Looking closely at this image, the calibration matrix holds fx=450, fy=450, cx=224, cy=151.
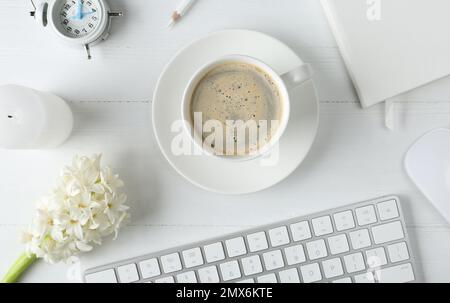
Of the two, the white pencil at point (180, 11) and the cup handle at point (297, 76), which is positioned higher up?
the white pencil at point (180, 11)

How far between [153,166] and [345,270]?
1.12 feet

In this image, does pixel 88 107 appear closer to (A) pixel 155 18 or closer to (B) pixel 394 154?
(A) pixel 155 18

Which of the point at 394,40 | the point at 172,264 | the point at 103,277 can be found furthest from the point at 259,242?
the point at 394,40

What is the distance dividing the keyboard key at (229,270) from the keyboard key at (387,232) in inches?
8.6

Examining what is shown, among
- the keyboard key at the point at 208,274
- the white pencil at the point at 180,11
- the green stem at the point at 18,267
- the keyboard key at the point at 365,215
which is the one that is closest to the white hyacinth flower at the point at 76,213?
the green stem at the point at 18,267

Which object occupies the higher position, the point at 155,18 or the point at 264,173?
the point at 155,18

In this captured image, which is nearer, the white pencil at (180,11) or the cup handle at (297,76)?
the cup handle at (297,76)

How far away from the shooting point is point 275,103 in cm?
68

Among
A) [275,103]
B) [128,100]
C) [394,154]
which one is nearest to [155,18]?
[128,100]

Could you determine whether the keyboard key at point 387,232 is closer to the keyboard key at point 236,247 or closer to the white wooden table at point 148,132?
the white wooden table at point 148,132

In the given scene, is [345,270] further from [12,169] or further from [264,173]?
[12,169]

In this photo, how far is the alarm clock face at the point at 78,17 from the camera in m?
0.69
